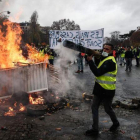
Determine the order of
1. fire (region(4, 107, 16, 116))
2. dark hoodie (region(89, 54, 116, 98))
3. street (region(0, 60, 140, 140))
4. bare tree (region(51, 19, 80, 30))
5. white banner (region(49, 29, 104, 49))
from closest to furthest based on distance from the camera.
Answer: dark hoodie (region(89, 54, 116, 98))
street (region(0, 60, 140, 140))
fire (region(4, 107, 16, 116))
white banner (region(49, 29, 104, 49))
bare tree (region(51, 19, 80, 30))

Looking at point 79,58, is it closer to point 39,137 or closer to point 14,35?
point 14,35

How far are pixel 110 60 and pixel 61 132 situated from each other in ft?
6.89

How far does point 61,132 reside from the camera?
14.8ft

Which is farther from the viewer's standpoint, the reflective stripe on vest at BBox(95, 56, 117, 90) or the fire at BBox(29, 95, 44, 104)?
the fire at BBox(29, 95, 44, 104)

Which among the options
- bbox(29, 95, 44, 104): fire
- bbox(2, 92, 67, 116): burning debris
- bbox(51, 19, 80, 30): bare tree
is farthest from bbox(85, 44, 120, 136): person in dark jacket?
bbox(51, 19, 80, 30): bare tree

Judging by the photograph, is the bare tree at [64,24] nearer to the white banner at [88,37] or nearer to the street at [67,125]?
the white banner at [88,37]

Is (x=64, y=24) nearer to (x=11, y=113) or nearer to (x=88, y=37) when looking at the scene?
(x=88, y=37)

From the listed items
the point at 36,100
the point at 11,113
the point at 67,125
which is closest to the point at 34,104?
the point at 36,100

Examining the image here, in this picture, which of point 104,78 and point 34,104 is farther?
point 34,104

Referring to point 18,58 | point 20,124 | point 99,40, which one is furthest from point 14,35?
point 99,40

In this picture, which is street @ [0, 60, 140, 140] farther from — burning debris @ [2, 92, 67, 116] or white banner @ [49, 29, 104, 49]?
white banner @ [49, 29, 104, 49]

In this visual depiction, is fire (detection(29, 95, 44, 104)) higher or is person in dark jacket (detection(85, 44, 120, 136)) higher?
person in dark jacket (detection(85, 44, 120, 136))

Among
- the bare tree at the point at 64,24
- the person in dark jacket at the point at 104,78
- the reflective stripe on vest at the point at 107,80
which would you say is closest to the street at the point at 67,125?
the person in dark jacket at the point at 104,78

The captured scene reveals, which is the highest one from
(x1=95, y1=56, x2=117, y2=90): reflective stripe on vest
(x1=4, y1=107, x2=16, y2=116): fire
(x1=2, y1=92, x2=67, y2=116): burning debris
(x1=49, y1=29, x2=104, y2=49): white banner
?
(x1=49, y1=29, x2=104, y2=49): white banner
